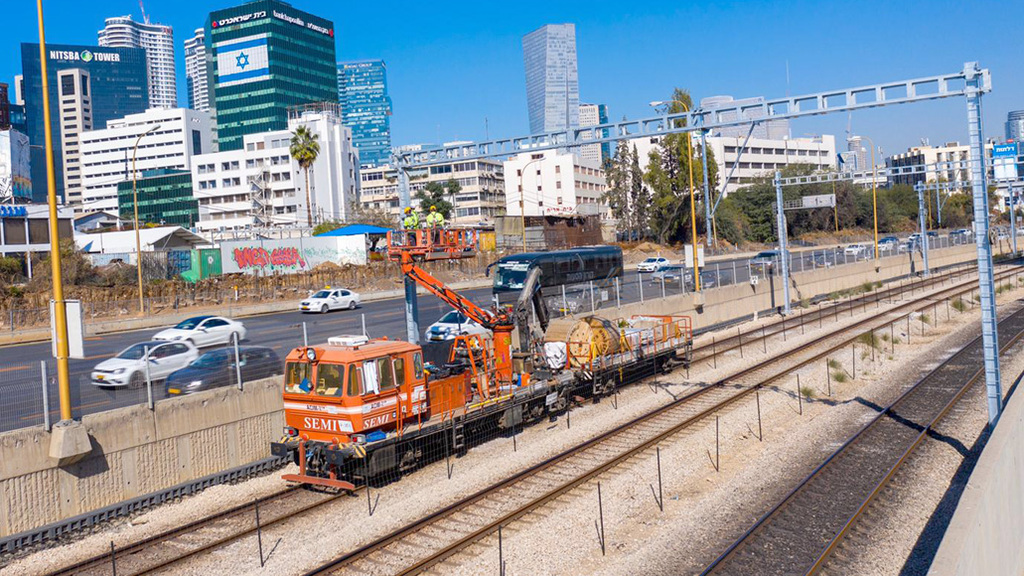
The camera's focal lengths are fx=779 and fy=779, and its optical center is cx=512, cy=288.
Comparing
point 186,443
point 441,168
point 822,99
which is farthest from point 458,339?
point 441,168

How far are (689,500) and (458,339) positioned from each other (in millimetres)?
7122

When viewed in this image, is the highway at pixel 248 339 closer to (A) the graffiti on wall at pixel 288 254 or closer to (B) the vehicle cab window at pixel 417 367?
(B) the vehicle cab window at pixel 417 367

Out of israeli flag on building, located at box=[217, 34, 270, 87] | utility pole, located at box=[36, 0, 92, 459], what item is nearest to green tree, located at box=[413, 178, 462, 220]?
israeli flag on building, located at box=[217, 34, 270, 87]

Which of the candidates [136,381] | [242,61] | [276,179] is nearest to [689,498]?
[136,381]

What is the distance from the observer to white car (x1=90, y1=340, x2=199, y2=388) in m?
16.0

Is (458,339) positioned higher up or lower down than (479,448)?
higher up

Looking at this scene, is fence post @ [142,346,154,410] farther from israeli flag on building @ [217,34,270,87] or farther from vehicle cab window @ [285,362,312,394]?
israeli flag on building @ [217,34,270,87]

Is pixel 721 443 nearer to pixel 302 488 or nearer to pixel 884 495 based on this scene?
pixel 884 495

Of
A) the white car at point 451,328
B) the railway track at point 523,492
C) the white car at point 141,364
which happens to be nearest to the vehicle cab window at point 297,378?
the white car at point 141,364

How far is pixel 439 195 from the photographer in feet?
327

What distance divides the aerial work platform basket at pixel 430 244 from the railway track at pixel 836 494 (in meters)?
9.27

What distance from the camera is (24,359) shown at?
3052 centimetres

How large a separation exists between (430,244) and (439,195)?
81.8 metres

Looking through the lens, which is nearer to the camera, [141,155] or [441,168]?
[441,168]
